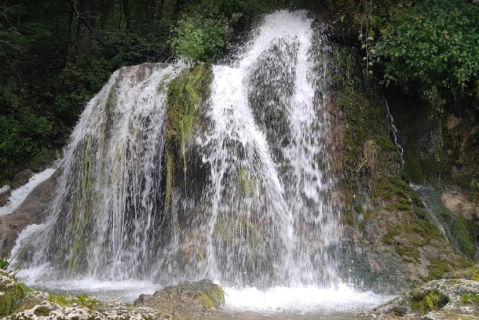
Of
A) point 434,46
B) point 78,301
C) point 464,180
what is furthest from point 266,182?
point 78,301

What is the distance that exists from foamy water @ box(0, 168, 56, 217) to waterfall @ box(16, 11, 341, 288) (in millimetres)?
1397

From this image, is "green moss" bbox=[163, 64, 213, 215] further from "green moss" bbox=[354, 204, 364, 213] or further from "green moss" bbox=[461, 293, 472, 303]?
"green moss" bbox=[461, 293, 472, 303]

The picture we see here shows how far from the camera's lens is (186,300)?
16.5 feet

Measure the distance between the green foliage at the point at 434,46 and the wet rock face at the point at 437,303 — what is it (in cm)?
Result: 589

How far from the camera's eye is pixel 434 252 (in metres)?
6.62

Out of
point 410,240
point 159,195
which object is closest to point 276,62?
point 159,195

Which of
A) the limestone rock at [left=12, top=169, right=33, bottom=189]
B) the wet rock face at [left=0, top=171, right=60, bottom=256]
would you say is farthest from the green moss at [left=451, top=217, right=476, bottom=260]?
the limestone rock at [left=12, top=169, right=33, bottom=189]

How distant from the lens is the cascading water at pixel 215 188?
6824 millimetres

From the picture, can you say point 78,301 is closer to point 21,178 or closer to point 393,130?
point 393,130

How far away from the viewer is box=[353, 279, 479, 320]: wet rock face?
2207mm

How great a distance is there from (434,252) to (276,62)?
4560 mm

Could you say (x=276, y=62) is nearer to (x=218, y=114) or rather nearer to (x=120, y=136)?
(x=218, y=114)

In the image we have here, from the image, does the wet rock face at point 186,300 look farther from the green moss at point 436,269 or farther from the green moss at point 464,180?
the green moss at point 464,180

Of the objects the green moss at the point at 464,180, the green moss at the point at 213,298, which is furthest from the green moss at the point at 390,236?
the green moss at the point at 213,298
